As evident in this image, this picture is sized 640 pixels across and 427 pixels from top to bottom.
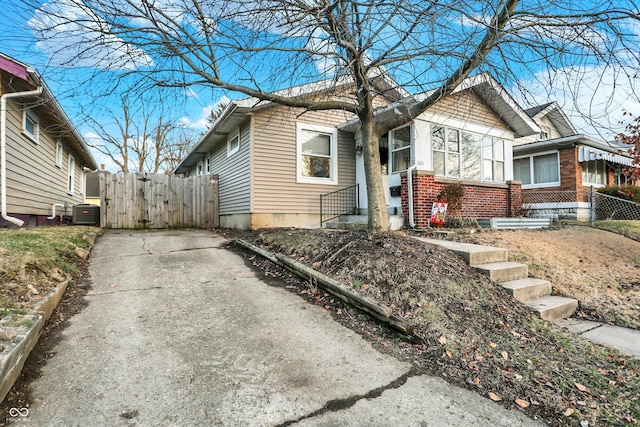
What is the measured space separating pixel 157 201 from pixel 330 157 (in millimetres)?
6046

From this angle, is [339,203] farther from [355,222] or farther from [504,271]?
[504,271]

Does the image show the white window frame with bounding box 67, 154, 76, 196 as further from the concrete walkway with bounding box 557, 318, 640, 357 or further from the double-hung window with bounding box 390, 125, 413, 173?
the concrete walkway with bounding box 557, 318, 640, 357

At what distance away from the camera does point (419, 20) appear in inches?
158

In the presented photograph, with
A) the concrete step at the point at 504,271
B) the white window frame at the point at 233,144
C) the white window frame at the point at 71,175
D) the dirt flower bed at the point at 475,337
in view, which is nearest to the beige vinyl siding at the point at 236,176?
the white window frame at the point at 233,144

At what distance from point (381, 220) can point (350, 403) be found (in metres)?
3.76

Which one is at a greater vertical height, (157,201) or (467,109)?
(467,109)

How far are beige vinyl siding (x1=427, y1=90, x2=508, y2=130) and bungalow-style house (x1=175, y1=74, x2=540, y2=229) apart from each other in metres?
0.03

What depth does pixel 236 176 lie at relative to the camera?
34.4ft

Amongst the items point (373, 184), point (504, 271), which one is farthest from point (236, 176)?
point (504, 271)

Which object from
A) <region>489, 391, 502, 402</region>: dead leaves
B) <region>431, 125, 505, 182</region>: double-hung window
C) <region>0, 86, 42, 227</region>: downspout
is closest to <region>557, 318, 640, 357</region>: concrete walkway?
<region>489, 391, 502, 402</region>: dead leaves

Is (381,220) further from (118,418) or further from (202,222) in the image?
Answer: (202,222)

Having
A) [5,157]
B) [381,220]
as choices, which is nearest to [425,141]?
[381,220]

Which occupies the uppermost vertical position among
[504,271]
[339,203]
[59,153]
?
[59,153]

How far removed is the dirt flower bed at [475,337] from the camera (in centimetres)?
243
